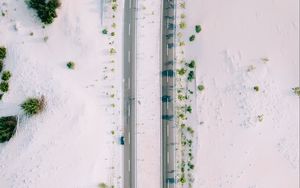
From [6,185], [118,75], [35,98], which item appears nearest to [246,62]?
[118,75]

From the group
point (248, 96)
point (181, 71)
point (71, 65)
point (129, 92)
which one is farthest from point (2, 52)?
point (248, 96)

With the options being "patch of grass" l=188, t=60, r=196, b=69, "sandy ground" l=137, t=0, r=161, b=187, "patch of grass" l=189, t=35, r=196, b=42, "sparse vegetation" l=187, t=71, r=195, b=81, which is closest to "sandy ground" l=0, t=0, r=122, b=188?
"sandy ground" l=137, t=0, r=161, b=187

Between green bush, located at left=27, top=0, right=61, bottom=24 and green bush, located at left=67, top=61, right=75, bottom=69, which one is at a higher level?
green bush, located at left=27, top=0, right=61, bottom=24

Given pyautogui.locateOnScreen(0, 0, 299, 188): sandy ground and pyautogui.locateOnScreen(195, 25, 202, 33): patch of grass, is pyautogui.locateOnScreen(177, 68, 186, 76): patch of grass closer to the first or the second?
pyautogui.locateOnScreen(0, 0, 299, 188): sandy ground

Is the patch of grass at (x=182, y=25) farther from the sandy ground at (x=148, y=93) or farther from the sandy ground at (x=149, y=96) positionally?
the sandy ground at (x=148, y=93)

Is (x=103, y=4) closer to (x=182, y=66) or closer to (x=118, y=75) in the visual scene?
(x=118, y=75)

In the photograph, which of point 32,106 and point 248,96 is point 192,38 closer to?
point 248,96

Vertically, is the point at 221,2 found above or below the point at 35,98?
above
